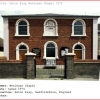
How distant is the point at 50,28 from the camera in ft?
54.3

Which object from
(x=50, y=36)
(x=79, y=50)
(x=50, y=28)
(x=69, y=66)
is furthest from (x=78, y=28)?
(x=69, y=66)

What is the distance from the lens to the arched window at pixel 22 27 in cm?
1648

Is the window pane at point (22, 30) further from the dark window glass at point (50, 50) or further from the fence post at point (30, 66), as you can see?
the fence post at point (30, 66)

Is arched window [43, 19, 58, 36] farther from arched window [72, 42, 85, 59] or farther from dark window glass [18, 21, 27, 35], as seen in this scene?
arched window [72, 42, 85, 59]

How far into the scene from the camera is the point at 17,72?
1080cm

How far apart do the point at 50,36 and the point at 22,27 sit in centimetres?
276

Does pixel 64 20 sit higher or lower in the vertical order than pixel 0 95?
higher

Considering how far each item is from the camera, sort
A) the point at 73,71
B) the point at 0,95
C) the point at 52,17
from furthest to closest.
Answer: the point at 52,17 < the point at 73,71 < the point at 0,95

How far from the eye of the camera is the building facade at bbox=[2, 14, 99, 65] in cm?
1648

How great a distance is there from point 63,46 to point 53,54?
4.00 ft

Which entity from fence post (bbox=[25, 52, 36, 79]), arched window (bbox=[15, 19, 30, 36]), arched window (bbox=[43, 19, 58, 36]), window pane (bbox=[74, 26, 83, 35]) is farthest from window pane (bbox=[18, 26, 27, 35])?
fence post (bbox=[25, 52, 36, 79])

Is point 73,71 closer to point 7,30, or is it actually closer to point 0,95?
point 0,95

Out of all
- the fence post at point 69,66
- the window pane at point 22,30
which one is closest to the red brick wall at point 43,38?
the window pane at point 22,30

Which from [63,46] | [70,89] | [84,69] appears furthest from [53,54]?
[70,89]
